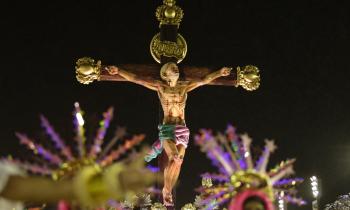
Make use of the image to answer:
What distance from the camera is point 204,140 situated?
29.0 ft

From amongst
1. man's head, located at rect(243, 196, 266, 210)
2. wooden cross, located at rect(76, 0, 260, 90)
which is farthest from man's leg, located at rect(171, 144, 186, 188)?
man's head, located at rect(243, 196, 266, 210)

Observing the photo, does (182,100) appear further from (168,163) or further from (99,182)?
(99,182)

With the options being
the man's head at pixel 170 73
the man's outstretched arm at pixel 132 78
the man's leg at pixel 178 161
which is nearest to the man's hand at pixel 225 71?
the man's head at pixel 170 73

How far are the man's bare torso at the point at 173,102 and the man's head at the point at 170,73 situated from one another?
0.11 m

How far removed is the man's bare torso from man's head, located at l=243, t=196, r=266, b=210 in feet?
13.4

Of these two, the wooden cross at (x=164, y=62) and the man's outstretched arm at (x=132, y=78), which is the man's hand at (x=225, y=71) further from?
the man's outstretched arm at (x=132, y=78)

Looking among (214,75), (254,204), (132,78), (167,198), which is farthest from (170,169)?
(254,204)

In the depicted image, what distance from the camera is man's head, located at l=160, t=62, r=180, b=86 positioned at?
8294 mm

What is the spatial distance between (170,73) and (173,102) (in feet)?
1.60

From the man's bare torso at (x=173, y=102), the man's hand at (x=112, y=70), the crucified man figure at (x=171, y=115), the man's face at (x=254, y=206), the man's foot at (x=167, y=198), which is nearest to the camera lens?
the man's face at (x=254, y=206)

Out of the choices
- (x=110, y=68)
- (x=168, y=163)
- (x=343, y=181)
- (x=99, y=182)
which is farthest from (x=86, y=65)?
(x=343, y=181)

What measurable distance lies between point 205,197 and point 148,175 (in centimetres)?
424

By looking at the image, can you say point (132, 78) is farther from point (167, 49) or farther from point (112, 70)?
point (167, 49)

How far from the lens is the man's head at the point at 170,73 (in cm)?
829
